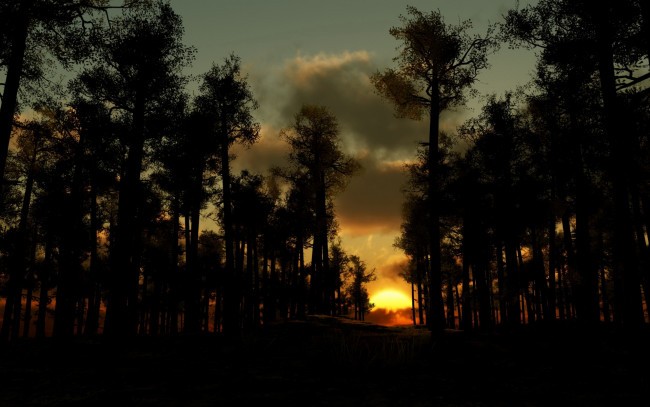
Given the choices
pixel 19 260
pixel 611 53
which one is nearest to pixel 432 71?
pixel 611 53

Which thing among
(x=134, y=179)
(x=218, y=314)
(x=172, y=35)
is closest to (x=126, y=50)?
(x=172, y=35)

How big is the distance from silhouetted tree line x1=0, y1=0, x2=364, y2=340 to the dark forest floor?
3.01 metres

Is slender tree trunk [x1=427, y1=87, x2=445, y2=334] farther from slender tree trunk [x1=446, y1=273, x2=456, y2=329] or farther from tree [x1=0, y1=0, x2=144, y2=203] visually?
slender tree trunk [x1=446, y1=273, x2=456, y2=329]

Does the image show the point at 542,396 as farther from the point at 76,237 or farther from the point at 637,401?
the point at 76,237

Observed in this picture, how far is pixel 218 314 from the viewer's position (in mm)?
38156

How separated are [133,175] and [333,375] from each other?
8.47 metres

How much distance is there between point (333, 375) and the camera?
813cm

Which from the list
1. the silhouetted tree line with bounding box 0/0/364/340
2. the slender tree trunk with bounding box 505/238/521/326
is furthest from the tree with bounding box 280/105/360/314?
the slender tree trunk with bounding box 505/238/521/326

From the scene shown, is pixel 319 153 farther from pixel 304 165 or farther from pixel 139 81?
pixel 139 81

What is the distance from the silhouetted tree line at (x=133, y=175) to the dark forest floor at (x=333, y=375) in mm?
3008

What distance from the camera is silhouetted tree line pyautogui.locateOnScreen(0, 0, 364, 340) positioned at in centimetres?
1106

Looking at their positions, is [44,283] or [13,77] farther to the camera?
[44,283]

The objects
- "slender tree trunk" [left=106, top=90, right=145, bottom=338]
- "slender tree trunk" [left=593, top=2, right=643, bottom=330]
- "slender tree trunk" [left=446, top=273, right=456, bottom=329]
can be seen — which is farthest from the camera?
"slender tree trunk" [left=446, top=273, right=456, bottom=329]

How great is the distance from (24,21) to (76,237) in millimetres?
13565
